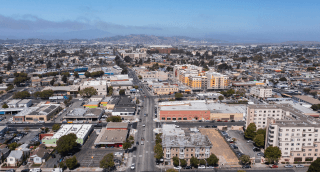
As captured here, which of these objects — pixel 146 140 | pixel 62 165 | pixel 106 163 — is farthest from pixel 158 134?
pixel 62 165

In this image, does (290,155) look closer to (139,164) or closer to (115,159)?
(139,164)

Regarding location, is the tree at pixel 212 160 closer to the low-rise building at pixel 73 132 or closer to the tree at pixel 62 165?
the tree at pixel 62 165

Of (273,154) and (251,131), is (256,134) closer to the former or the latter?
(251,131)

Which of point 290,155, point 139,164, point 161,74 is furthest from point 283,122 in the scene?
point 161,74

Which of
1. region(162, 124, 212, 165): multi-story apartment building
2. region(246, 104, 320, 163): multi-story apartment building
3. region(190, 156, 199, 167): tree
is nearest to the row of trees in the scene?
region(246, 104, 320, 163): multi-story apartment building

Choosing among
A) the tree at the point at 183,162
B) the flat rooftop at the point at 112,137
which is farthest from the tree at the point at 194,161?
the flat rooftop at the point at 112,137

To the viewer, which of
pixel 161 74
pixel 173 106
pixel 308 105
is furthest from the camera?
pixel 161 74
